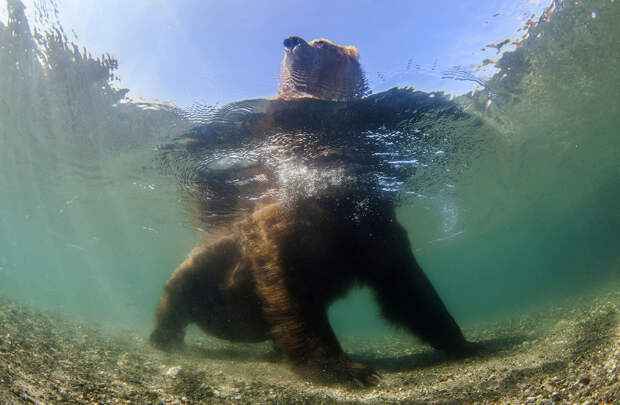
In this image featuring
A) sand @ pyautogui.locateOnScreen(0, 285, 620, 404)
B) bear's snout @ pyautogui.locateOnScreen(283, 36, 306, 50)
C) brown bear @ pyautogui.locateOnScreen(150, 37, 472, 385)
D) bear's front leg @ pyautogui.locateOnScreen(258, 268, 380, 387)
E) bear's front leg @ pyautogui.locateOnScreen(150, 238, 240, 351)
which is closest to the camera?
sand @ pyautogui.locateOnScreen(0, 285, 620, 404)

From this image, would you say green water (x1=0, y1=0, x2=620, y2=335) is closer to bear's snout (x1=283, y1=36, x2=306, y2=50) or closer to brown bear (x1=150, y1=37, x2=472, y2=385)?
brown bear (x1=150, y1=37, x2=472, y2=385)

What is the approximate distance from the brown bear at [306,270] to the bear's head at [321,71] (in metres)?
0.02

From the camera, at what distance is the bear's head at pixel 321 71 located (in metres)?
4.25

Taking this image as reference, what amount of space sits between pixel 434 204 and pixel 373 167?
7552 mm

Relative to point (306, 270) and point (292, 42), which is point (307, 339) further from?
point (292, 42)

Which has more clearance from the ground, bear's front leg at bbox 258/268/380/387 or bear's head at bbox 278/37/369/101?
bear's head at bbox 278/37/369/101

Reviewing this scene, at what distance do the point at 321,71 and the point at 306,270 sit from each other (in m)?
3.26

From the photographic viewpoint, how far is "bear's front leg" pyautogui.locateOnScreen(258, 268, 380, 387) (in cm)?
247

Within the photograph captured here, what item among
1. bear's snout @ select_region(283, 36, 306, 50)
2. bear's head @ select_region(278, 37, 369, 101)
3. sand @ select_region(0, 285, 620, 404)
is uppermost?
bear's snout @ select_region(283, 36, 306, 50)

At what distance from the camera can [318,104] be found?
5.03 metres

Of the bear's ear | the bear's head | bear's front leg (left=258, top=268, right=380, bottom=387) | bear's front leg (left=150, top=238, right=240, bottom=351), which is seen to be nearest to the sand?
bear's front leg (left=258, top=268, right=380, bottom=387)

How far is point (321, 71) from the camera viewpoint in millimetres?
4570

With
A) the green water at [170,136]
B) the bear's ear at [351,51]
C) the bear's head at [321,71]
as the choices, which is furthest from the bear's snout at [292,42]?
the green water at [170,136]

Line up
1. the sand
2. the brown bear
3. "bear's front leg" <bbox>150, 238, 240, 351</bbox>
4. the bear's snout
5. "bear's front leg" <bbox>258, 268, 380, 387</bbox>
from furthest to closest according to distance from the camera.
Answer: "bear's front leg" <bbox>150, 238, 240, 351</bbox> → the bear's snout → the brown bear → "bear's front leg" <bbox>258, 268, 380, 387</bbox> → the sand
